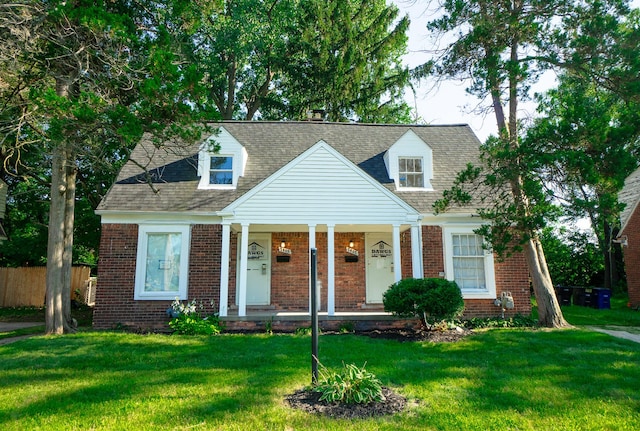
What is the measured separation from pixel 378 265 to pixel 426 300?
3.99 m

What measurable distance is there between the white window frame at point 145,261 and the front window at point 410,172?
6.83 meters

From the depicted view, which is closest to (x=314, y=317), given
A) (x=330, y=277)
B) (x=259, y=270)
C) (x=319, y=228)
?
(x=330, y=277)

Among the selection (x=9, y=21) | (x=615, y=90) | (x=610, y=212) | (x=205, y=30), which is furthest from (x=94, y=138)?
(x=205, y=30)

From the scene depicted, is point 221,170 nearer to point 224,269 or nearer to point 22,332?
point 224,269

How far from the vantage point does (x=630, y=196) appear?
60.3 feet

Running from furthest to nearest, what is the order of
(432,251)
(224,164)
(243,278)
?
1. (224,164)
2. (432,251)
3. (243,278)

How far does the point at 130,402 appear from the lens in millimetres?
4945

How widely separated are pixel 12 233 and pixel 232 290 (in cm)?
1805

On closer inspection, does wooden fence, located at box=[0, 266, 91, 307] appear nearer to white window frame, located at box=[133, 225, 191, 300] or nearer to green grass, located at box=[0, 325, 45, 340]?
green grass, located at box=[0, 325, 45, 340]

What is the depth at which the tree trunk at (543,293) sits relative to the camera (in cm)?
1078

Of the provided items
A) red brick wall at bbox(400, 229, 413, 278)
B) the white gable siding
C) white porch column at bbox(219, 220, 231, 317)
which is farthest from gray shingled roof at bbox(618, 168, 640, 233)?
white porch column at bbox(219, 220, 231, 317)

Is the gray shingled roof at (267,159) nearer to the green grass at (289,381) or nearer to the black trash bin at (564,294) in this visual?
the green grass at (289,381)

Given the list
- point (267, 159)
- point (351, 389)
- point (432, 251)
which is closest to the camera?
point (351, 389)

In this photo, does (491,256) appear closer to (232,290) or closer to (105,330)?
(232,290)
